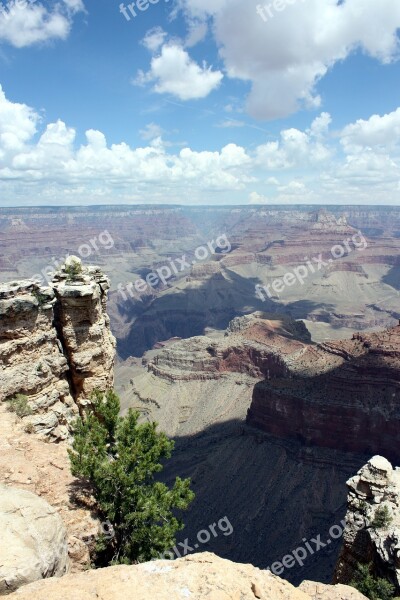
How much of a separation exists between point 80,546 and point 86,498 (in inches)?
72.8

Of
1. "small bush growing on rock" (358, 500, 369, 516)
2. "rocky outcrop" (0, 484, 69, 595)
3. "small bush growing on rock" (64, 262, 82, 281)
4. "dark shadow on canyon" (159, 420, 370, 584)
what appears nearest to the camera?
"rocky outcrop" (0, 484, 69, 595)

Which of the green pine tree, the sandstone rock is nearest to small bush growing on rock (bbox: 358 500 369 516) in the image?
the sandstone rock

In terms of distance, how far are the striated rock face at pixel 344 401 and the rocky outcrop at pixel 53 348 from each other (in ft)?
153

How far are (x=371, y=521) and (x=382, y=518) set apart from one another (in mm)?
769

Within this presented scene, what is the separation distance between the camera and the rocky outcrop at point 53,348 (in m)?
16.6

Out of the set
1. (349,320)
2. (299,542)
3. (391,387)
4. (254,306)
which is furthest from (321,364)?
(254,306)

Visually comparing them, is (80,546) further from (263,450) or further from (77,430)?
(263,450)

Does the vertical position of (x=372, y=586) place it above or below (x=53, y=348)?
below

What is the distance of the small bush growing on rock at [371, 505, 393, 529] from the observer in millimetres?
17141

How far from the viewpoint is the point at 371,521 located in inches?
701

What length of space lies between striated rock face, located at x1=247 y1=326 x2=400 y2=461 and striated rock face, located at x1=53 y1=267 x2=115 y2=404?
4669 cm

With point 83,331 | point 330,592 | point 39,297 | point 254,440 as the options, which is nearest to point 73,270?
point 39,297

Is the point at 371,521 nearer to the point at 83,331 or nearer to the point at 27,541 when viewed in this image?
the point at 27,541

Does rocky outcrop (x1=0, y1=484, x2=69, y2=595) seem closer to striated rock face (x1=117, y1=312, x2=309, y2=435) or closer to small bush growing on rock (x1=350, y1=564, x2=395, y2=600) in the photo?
small bush growing on rock (x1=350, y1=564, x2=395, y2=600)
